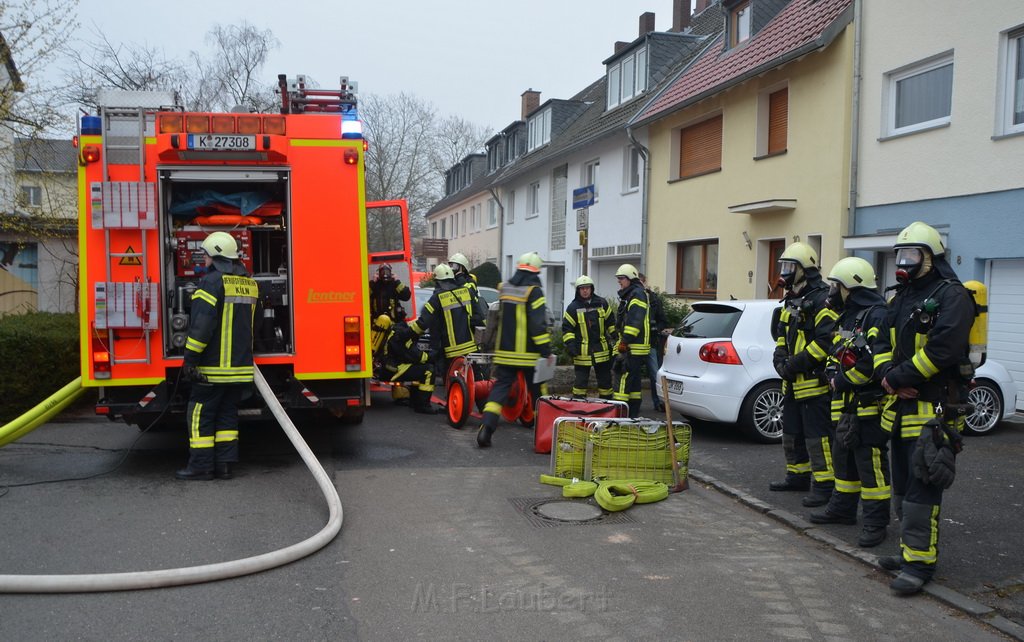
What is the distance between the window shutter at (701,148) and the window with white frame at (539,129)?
11124mm

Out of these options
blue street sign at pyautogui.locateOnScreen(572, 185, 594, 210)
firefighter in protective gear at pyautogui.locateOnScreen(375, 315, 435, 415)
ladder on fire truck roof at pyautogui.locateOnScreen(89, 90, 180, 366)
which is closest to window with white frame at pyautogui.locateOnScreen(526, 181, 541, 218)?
blue street sign at pyautogui.locateOnScreen(572, 185, 594, 210)

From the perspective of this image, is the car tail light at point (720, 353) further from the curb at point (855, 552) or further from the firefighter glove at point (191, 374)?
the firefighter glove at point (191, 374)

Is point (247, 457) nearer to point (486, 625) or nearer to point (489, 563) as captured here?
point (489, 563)

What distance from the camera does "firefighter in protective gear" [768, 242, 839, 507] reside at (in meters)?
6.04

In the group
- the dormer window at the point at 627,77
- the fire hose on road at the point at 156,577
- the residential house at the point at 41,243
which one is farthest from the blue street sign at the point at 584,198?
the dormer window at the point at 627,77

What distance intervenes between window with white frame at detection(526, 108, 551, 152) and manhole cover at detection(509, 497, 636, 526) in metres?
23.5

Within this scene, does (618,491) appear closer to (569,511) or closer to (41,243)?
(569,511)

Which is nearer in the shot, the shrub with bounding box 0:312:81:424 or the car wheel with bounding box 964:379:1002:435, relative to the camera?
the shrub with bounding box 0:312:81:424

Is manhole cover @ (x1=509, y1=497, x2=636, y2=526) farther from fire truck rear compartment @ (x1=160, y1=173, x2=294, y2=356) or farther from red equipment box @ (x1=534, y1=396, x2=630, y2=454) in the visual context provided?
fire truck rear compartment @ (x1=160, y1=173, x2=294, y2=356)

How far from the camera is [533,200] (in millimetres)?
29328

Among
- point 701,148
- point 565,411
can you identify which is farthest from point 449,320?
point 701,148

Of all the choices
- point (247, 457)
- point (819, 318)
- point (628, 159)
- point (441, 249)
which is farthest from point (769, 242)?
point (441, 249)

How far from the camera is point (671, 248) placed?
720 inches

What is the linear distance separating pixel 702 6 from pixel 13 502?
24.2 metres
